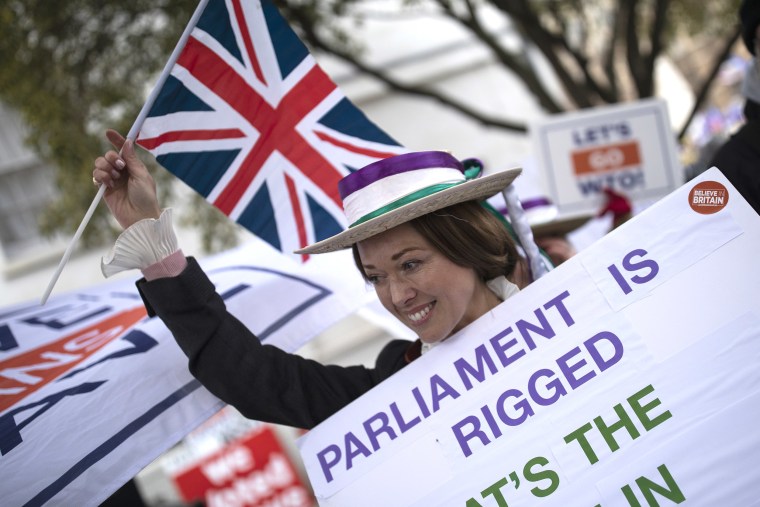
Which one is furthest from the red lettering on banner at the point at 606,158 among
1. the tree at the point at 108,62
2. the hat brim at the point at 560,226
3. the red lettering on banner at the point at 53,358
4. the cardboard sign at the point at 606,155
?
the red lettering on banner at the point at 53,358

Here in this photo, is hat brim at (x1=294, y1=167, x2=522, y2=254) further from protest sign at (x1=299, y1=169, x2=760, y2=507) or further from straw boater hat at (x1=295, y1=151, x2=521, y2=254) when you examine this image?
protest sign at (x1=299, y1=169, x2=760, y2=507)

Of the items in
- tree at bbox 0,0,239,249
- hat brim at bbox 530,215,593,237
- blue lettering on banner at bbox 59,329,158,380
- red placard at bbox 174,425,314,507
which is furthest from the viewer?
red placard at bbox 174,425,314,507

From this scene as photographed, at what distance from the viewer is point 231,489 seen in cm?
896

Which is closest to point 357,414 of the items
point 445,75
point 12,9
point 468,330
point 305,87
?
point 468,330

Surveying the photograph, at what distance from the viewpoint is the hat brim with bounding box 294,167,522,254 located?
2131 millimetres

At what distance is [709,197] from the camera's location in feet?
7.09

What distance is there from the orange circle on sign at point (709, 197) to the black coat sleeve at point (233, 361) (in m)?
0.94

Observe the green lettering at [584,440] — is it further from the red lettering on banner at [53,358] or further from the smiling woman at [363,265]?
the red lettering on banner at [53,358]

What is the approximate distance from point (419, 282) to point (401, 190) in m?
0.25

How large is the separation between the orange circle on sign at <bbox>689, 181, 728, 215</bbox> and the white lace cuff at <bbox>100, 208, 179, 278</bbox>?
55.0 inches

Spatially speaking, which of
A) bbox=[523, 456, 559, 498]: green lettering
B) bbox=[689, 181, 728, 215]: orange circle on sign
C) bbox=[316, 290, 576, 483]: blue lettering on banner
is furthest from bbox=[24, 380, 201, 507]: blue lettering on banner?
bbox=[689, 181, 728, 215]: orange circle on sign

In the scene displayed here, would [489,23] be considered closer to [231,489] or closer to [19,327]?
[231,489]

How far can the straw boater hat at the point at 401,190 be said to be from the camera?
85.0 inches

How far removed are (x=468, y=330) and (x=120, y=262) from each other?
3.15ft
